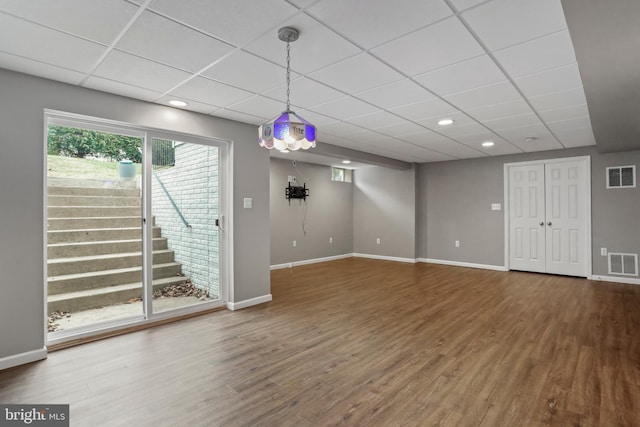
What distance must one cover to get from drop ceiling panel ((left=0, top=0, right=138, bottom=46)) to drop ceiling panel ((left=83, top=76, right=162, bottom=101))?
34.2 inches

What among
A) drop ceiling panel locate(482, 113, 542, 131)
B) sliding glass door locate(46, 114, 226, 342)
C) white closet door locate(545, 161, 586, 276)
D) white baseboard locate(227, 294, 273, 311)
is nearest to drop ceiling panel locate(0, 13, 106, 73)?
sliding glass door locate(46, 114, 226, 342)

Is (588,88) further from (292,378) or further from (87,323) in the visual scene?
(87,323)

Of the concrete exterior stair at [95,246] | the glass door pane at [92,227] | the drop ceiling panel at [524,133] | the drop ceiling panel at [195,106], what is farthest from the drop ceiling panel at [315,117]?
the drop ceiling panel at [524,133]

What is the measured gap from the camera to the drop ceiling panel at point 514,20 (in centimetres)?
185

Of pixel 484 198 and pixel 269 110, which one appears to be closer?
pixel 269 110

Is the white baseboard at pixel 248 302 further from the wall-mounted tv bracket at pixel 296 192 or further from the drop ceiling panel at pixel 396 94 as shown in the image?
the wall-mounted tv bracket at pixel 296 192

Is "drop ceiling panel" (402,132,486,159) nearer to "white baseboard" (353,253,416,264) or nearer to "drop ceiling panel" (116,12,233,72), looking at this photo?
"white baseboard" (353,253,416,264)

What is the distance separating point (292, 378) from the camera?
243cm

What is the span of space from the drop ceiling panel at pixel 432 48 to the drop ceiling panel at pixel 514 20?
0.32 feet

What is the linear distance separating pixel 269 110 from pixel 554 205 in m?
5.83

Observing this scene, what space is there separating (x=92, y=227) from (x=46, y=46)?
6.37 feet

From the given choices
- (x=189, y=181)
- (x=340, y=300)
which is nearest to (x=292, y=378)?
(x=340, y=300)

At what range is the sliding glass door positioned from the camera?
327cm

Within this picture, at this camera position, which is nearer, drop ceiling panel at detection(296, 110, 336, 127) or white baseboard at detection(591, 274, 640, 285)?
drop ceiling panel at detection(296, 110, 336, 127)
